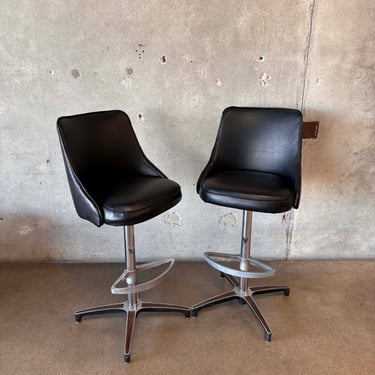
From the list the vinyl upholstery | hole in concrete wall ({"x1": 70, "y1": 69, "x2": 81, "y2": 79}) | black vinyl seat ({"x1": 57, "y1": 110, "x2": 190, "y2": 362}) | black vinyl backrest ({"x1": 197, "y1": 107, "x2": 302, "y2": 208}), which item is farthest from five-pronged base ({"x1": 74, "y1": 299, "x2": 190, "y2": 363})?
hole in concrete wall ({"x1": 70, "y1": 69, "x2": 81, "y2": 79})

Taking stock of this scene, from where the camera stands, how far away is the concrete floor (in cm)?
168

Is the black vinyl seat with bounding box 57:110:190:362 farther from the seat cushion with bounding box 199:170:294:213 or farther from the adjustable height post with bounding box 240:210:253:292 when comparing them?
the adjustable height post with bounding box 240:210:253:292

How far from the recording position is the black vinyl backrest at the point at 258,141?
77.3 inches

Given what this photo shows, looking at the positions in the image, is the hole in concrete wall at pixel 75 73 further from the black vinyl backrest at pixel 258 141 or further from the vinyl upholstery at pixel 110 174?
the black vinyl backrest at pixel 258 141

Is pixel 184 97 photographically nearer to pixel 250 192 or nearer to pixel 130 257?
pixel 250 192

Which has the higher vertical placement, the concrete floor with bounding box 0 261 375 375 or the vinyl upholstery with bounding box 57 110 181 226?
the vinyl upholstery with bounding box 57 110 181 226

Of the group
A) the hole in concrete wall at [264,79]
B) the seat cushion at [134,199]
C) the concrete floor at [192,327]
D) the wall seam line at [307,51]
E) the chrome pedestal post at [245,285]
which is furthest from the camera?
the hole in concrete wall at [264,79]

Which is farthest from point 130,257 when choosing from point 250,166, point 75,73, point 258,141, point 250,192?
point 75,73

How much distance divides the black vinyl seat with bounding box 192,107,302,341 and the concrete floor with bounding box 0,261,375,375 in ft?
0.38

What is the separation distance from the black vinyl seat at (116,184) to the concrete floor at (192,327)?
10 cm

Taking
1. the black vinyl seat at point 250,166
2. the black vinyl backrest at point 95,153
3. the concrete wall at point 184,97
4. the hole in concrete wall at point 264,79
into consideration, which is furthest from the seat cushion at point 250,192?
the hole in concrete wall at point 264,79

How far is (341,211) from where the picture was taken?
2.47 metres

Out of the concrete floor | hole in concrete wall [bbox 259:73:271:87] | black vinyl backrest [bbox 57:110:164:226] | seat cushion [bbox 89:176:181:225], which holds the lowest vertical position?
the concrete floor

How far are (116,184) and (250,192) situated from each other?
666 millimetres
